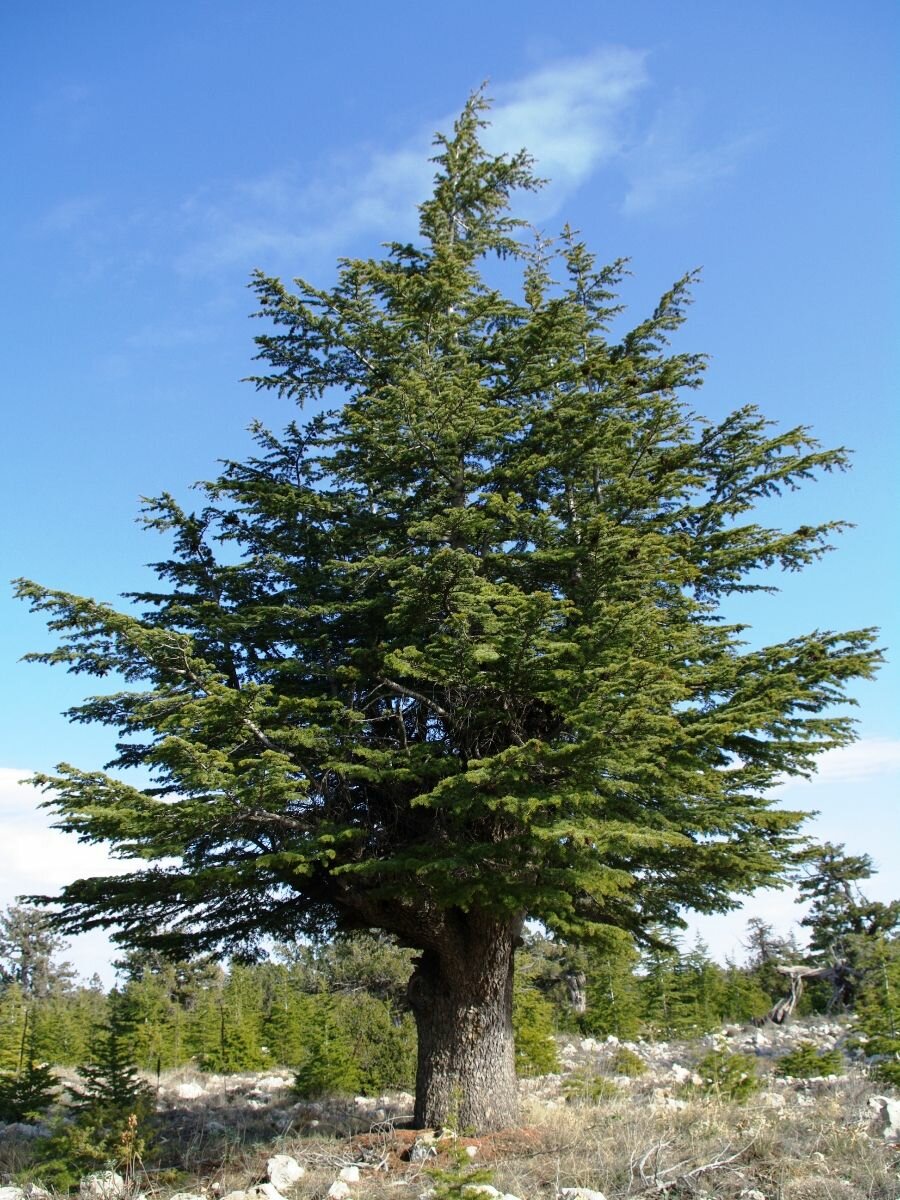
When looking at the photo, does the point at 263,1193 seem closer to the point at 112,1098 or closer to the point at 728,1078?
the point at 112,1098

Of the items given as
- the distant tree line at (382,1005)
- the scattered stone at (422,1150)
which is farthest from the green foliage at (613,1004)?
the scattered stone at (422,1150)

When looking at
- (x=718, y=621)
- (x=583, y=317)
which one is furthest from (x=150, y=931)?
(x=583, y=317)

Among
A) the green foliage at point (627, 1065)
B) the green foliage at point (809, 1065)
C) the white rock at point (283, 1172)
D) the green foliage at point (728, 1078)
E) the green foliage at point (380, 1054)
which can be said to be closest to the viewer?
the white rock at point (283, 1172)

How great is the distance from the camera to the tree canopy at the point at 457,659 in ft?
26.4

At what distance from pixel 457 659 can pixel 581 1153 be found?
4.46 meters

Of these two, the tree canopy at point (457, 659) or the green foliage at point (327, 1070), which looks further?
the green foliage at point (327, 1070)

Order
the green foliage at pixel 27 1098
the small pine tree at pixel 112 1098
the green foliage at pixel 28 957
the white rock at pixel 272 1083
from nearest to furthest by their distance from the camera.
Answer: the small pine tree at pixel 112 1098 < the green foliage at pixel 27 1098 < the white rock at pixel 272 1083 < the green foliage at pixel 28 957

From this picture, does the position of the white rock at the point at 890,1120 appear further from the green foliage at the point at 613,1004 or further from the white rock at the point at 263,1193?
the green foliage at the point at 613,1004

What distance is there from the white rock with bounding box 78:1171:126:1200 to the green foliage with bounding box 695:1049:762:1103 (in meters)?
6.09

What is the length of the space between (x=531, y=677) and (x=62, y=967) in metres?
48.5

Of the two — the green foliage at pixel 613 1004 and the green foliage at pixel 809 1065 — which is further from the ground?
the green foliage at pixel 809 1065

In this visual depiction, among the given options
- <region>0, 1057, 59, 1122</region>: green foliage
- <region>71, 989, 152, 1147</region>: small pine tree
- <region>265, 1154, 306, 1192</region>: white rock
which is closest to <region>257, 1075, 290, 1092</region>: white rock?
<region>0, 1057, 59, 1122</region>: green foliage

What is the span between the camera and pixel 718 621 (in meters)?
11.4

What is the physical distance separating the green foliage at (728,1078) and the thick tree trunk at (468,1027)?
229 cm
